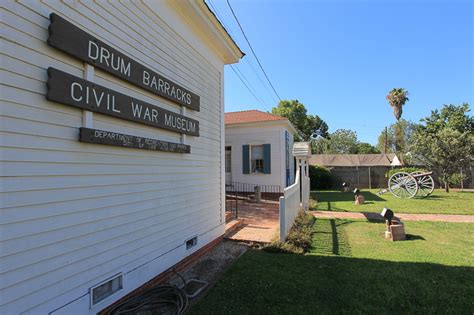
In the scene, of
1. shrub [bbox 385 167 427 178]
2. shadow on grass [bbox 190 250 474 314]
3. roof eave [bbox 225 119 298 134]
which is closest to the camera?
shadow on grass [bbox 190 250 474 314]

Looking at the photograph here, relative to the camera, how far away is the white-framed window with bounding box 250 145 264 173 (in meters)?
13.0

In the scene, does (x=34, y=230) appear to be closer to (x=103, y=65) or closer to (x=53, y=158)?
(x=53, y=158)

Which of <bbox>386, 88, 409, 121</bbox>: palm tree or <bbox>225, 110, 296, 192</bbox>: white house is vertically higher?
<bbox>386, 88, 409, 121</bbox>: palm tree

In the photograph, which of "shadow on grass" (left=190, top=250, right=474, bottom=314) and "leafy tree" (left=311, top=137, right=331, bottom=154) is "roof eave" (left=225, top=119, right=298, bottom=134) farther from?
"leafy tree" (left=311, top=137, right=331, bottom=154)

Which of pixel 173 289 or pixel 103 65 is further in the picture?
pixel 173 289

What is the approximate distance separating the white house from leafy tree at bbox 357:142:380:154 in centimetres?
4982

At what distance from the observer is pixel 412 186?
13.4 metres

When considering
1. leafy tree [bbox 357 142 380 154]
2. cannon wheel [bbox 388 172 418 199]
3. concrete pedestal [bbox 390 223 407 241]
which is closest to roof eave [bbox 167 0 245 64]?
concrete pedestal [bbox 390 223 407 241]

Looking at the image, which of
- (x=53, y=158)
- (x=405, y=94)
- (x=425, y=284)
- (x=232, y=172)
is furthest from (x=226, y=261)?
(x=405, y=94)

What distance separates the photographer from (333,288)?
362cm

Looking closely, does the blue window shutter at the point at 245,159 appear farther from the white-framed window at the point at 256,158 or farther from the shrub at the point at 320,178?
the shrub at the point at 320,178

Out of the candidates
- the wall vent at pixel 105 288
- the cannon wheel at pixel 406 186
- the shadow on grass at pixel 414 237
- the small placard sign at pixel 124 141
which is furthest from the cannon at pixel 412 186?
the wall vent at pixel 105 288

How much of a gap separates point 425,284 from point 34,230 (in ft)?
15.1

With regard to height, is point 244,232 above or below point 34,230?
below
